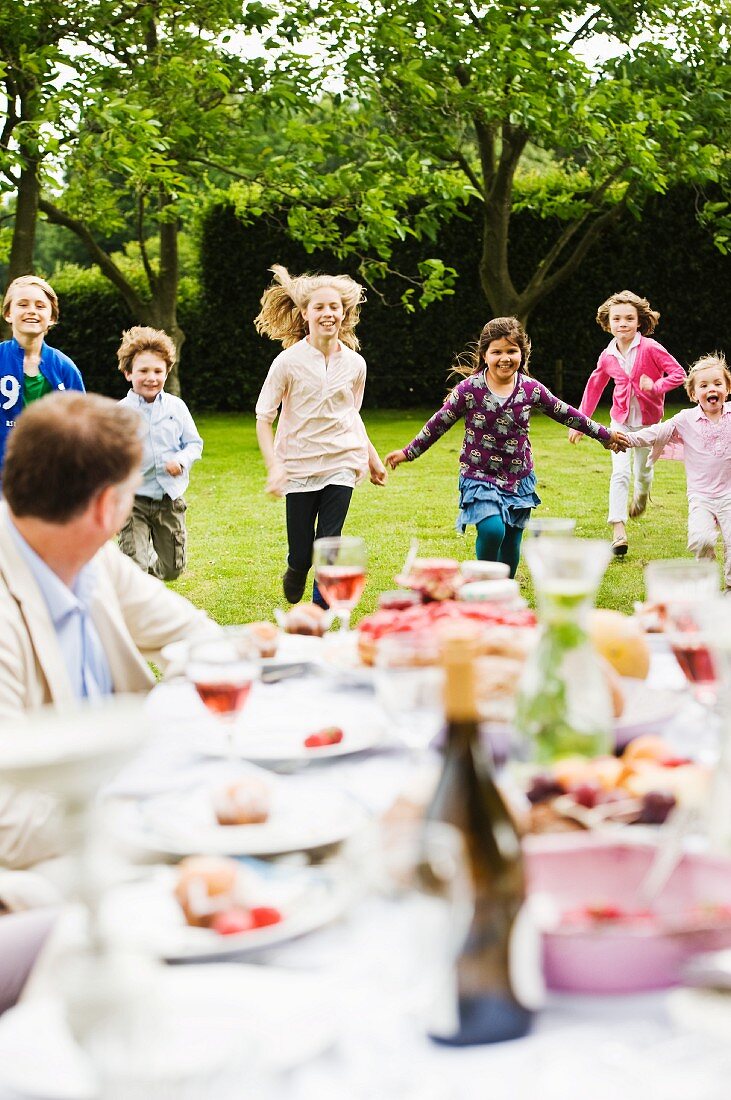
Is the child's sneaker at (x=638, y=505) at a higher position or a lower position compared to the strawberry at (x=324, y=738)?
lower

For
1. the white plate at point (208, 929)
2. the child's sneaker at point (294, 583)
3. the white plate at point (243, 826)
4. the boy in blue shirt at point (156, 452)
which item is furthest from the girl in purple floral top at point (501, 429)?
the white plate at point (208, 929)

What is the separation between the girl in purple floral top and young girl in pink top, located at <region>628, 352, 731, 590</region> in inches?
29.3

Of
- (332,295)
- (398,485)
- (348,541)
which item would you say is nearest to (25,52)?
(398,485)

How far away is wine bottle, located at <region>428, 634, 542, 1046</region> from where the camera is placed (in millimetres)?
1165

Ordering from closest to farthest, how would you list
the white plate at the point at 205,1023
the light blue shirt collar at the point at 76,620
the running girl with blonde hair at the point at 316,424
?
the white plate at the point at 205,1023 < the light blue shirt collar at the point at 76,620 < the running girl with blonde hair at the point at 316,424

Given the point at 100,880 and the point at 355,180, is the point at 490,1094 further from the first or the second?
the point at 355,180

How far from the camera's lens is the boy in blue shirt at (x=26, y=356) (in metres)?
6.84

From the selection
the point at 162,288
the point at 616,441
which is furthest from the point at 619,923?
the point at 162,288

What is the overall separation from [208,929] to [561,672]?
61 cm

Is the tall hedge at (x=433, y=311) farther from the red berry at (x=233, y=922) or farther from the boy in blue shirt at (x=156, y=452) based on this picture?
the red berry at (x=233, y=922)

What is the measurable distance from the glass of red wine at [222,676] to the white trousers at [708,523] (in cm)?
563

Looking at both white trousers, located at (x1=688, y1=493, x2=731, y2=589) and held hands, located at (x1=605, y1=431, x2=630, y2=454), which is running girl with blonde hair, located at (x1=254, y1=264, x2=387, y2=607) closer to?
held hands, located at (x1=605, y1=431, x2=630, y2=454)

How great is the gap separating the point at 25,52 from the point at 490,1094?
13152mm

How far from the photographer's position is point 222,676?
1.99m
